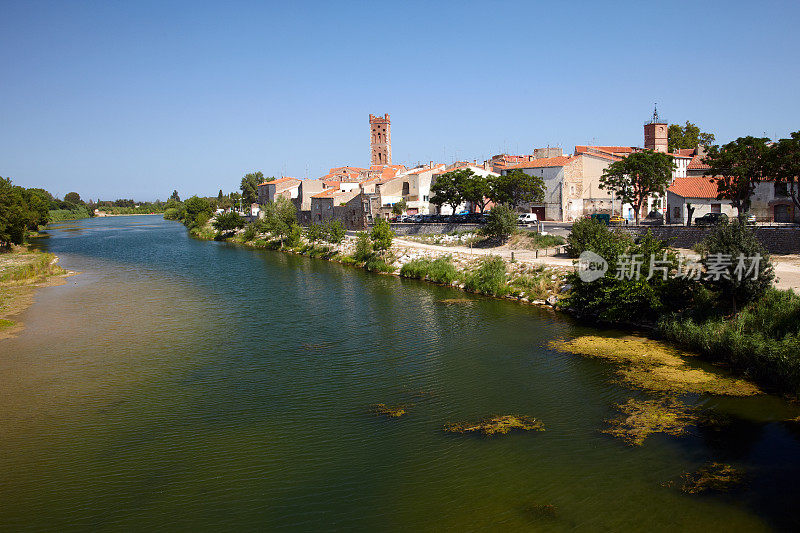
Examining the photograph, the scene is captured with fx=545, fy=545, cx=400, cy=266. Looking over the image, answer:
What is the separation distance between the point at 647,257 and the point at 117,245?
2628 inches

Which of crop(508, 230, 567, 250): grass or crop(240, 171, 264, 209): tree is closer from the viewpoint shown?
crop(508, 230, 567, 250): grass

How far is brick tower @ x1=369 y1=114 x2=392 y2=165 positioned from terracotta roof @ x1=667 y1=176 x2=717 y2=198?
237 ft

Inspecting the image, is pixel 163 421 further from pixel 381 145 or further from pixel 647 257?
pixel 381 145

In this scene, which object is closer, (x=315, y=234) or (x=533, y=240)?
(x=533, y=240)

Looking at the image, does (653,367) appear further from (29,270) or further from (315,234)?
(315,234)

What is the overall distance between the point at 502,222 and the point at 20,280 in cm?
3506

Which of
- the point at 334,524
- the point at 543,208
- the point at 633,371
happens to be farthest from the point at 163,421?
the point at 543,208

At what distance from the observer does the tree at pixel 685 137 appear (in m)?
78.1

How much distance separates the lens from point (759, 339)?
57.2 feet

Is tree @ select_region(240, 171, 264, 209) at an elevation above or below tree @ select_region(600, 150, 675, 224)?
above

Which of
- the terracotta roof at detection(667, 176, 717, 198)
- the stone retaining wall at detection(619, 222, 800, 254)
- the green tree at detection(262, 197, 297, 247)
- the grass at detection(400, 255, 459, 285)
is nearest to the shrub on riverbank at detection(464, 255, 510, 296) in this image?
the grass at detection(400, 255, 459, 285)

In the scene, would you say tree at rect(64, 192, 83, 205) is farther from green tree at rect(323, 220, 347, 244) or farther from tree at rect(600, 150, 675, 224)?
tree at rect(600, 150, 675, 224)

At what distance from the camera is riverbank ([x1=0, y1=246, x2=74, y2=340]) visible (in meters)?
26.7

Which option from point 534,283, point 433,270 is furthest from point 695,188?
point 433,270
